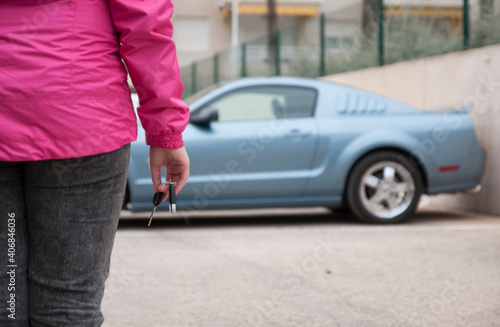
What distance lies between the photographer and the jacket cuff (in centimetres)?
172

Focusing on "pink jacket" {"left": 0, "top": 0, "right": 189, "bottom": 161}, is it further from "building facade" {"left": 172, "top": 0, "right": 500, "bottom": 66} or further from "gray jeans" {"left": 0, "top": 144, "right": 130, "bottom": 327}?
"building facade" {"left": 172, "top": 0, "right": 500, "bottom": 66}

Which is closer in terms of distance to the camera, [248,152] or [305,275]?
[305,275]

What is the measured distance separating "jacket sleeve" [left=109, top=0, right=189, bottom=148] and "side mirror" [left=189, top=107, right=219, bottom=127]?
4849mm

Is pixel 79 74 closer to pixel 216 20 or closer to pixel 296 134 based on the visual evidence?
pixel 296 134

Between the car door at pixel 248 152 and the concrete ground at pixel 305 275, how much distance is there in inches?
14.6

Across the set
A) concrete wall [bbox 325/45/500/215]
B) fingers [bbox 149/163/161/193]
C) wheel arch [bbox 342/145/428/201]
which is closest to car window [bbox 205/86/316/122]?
wheel arch [bbox 342/145/428/201]

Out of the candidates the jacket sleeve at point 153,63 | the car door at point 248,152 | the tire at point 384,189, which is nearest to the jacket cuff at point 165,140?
the jacket sleeve at point 153,63

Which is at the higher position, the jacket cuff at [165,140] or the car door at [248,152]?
the jacket cuff at [165,140]

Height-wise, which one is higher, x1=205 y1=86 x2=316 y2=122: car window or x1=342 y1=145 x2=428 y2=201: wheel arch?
x1=205 y1=86 x2=316 y2=122: car window

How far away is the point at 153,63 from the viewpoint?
5.49ft

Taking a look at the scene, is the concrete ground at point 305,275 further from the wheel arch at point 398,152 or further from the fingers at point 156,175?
the fingers at point 156,175

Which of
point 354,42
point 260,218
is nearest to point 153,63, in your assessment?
point 260,218

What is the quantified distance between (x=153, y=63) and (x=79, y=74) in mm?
174

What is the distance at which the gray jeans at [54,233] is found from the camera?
1627 millimetres
